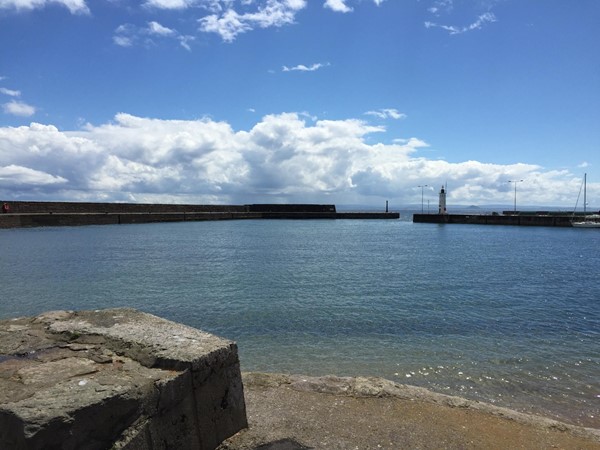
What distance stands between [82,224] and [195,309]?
46.3 metres

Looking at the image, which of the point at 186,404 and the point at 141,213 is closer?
the point at 186,404

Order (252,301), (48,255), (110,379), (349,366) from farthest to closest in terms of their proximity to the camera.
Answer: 1. (48,255)
2. (252,301)
3. (349,366)
4. (110,379)

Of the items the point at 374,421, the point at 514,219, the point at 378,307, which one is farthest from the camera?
the point at 514,219

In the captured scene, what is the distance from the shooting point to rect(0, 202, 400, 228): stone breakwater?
4872 cm

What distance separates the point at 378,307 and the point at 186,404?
10.6 meters

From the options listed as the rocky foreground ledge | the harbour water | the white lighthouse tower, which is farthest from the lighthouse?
the rocky foreground ledge

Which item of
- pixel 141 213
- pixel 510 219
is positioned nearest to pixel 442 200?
pixel 510 219

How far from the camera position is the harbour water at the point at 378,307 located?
306 inches

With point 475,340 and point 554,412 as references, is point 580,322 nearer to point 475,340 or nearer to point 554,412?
point 475,340

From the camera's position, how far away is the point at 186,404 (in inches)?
128

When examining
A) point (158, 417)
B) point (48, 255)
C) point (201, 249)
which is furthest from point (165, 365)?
point (201, 249)

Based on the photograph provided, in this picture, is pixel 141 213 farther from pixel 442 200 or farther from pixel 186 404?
pixel 186 404

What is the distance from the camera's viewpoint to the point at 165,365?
3328 mm

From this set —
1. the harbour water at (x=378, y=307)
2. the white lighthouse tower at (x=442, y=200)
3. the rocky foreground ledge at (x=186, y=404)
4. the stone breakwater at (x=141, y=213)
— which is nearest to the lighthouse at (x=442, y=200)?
the white lighthouse tower at (x=442, y=200)
